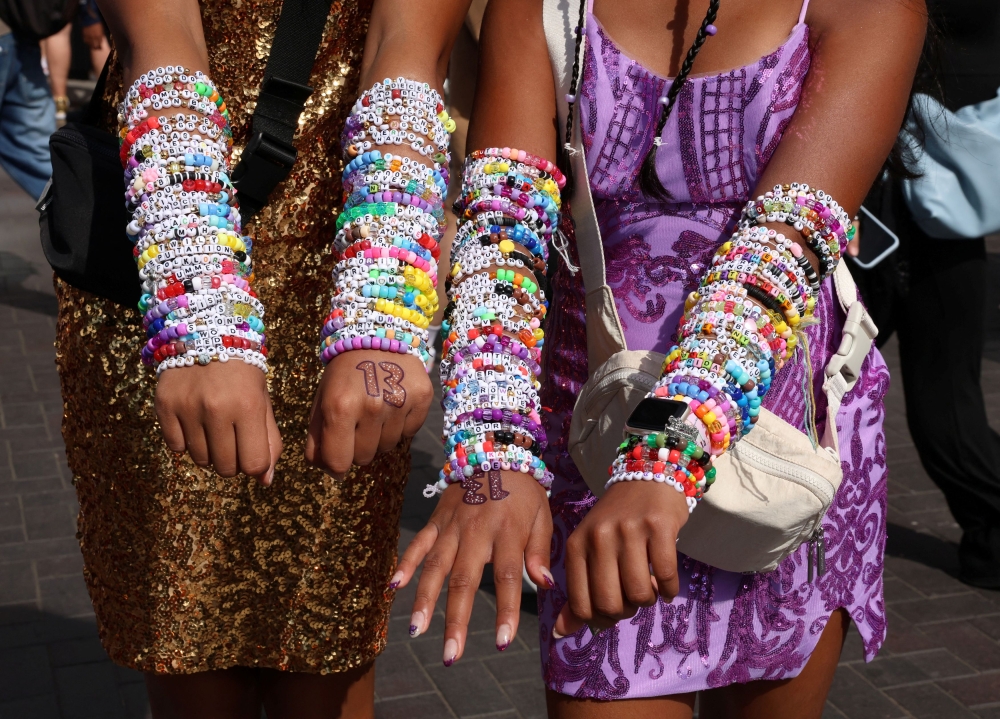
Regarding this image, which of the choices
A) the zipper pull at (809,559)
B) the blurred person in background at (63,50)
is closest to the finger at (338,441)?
the zipper pull at (809,559)

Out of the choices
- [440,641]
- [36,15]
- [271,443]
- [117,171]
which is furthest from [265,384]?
[36,15]

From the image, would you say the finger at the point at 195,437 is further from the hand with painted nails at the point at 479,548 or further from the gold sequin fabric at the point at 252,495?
the gold sequin fabric at the point at 252,495

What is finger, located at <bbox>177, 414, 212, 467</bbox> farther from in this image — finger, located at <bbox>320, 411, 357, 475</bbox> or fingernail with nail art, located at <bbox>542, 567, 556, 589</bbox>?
fingernail with nail art, located at <bbox>542, 567, 556, 589</bbox>

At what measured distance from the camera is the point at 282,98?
1.78m

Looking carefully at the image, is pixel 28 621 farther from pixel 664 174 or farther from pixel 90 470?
pixel 664 174

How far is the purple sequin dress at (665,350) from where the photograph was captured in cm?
173

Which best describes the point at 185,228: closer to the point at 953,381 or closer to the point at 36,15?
the point at 953,381

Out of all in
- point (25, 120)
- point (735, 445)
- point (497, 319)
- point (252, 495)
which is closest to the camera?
point (497, 319)

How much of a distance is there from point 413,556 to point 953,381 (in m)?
3.12

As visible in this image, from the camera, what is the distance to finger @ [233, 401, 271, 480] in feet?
4.67

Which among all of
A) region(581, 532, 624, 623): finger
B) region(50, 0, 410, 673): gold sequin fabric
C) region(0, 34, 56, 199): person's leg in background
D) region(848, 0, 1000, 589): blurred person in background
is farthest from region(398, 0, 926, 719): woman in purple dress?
region(0, 34, 56, 199): person's leg in background

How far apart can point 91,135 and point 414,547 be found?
2.80 feet

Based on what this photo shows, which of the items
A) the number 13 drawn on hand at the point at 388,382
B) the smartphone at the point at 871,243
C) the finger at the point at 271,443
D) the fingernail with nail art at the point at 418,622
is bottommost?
the smartphone at the point at 871,243

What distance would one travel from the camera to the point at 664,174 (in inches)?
69.4
